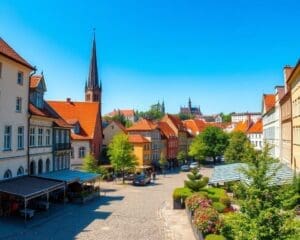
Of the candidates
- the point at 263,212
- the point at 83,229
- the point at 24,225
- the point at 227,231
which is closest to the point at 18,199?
the point at 24,225

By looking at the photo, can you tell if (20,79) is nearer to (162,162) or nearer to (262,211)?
(262,211)

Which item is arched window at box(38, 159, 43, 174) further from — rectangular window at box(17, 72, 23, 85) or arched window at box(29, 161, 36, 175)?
rectangular window at box(17, 72, 23, 85)

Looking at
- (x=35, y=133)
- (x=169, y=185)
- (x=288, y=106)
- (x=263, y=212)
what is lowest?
(x=169, y=185)

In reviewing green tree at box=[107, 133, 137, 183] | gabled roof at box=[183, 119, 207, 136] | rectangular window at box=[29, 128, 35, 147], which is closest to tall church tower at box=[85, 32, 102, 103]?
green tree at box=[107, 133, 137, 183]

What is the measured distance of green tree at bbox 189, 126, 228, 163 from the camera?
85.6m

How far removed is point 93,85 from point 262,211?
74916 mm

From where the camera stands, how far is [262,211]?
40.3ft

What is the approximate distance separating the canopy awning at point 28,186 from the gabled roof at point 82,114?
2602 centimetres

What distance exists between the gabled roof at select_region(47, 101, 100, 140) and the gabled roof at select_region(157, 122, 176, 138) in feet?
78.1

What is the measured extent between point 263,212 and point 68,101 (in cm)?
5459

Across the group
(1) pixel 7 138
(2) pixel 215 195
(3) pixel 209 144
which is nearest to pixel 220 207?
(2) pixel 215 195

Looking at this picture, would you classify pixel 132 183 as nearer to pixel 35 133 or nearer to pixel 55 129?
pixel 55 129

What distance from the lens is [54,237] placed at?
2259 centimetres

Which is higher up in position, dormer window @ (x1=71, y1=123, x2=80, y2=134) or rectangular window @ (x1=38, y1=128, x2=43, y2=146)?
dormer window @ (x1=71, y1=123, x2=80, y2=134)
